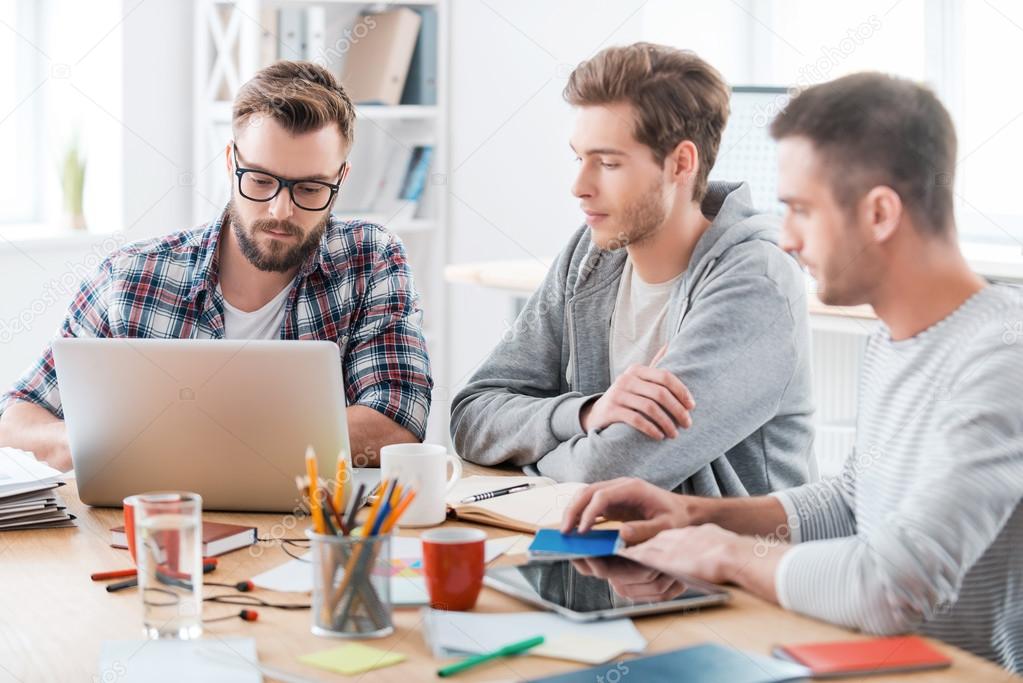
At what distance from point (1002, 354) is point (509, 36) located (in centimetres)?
299

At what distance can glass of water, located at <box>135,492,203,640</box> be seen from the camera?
3.73 feet

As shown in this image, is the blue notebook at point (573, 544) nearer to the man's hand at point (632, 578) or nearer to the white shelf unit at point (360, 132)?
the man's hand at point (632, 578)

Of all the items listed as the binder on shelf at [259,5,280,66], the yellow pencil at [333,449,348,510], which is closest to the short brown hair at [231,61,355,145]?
the yellow pencil at [333,449,348,510]

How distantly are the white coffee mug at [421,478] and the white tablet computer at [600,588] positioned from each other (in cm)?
23

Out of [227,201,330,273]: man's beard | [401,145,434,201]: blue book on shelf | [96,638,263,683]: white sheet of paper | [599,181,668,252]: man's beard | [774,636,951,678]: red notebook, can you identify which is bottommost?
[96,638,263,683]: white sheet of paper

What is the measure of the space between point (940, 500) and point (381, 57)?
2926 mm

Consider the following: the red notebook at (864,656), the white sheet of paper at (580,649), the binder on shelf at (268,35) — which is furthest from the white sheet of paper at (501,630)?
the binder on shelf at (268,35)

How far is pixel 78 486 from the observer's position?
1.53 metres

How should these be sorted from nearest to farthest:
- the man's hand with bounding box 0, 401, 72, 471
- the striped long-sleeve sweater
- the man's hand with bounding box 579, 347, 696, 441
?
the striped long-sleeve sweater
the man's hand with bounding box 579, 347, 696, 441
the man's hand with bounding box 0, 401, 72, 471

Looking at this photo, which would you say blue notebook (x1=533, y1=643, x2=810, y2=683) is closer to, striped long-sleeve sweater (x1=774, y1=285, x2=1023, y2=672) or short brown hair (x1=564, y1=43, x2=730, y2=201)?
striped long-sleeve sweater (x1=774, y1=285, x2=1023, y2=672)

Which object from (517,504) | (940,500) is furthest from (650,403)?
(940,500)

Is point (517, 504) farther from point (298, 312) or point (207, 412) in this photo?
point (298, 312)

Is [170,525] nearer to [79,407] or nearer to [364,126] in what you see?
[79,407]

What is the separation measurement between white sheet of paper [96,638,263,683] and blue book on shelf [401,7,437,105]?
2916mm
